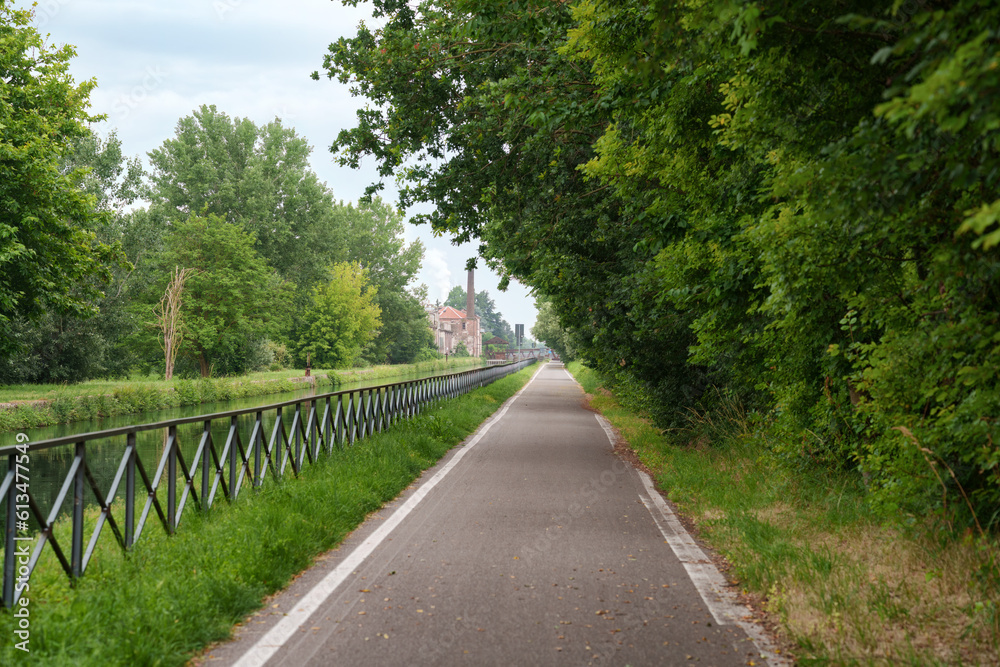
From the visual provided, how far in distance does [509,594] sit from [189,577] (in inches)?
85.4

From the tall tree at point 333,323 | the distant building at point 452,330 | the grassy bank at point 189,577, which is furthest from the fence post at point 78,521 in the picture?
the distant building at point 452,330

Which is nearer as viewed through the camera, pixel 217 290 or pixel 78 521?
pixel 78 521

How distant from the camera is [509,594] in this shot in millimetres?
4945

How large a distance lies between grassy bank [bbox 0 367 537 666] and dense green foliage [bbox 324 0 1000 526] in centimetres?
410

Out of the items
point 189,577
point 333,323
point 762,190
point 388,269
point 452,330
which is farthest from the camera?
point 452,330

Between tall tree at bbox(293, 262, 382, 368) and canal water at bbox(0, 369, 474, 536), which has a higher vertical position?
tall tree at bbox(293, 262, 382, 368)

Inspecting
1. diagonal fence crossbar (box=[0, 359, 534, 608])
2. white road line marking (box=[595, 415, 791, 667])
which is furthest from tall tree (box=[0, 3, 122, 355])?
white road line marking (box=[595, 415, 791, 667])

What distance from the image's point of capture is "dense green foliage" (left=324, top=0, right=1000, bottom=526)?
10.5 feet

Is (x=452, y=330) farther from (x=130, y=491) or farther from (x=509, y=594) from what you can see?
(x=509, y=594)

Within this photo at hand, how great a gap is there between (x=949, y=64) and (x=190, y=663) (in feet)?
14.2

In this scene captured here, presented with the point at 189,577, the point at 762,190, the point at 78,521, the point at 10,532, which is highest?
the point at 762,190

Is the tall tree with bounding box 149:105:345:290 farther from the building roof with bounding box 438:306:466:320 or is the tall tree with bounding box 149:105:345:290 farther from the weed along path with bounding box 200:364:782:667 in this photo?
the building roof with bounding box 438:306:466:320

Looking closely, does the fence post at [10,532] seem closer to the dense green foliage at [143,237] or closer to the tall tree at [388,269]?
the dense green foliage at [143,237]

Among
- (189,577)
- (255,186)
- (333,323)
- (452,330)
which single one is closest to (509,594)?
(189,577)
